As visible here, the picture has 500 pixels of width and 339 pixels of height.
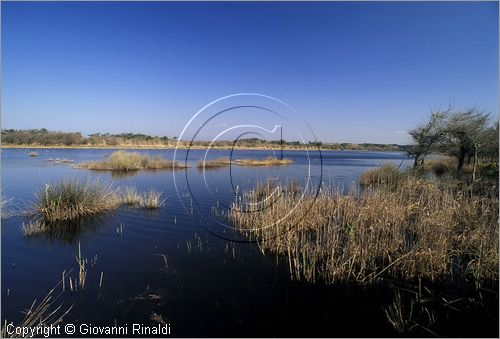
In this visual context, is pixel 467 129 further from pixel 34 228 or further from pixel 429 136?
pixel 34 228

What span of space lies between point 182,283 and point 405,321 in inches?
166

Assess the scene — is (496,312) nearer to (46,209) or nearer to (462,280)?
(462,280)

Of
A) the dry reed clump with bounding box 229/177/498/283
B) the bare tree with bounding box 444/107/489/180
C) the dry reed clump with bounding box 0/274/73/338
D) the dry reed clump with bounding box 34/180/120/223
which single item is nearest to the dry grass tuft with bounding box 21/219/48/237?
the dry reed clump with bounding box 34/180/120/223

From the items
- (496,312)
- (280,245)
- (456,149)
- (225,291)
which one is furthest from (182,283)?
(456,149)

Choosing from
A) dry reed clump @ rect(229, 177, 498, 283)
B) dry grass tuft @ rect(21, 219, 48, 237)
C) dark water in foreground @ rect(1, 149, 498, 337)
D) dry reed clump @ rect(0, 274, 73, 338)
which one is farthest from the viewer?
dry grass tuft @ rect(21, 219, 48, 237)

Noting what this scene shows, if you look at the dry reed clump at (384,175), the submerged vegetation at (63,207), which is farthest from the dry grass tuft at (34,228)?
the dry reed clump at (384,175)

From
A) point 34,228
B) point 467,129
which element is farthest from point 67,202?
point 467,129

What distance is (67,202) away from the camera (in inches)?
416

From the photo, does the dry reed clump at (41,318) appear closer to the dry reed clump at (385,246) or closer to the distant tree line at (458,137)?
the dry reed clump at (385,246)

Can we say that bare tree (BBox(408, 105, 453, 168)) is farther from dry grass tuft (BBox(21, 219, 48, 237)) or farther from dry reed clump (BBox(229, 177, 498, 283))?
dry grass tuft (BBox(21, 219, 48, 237))

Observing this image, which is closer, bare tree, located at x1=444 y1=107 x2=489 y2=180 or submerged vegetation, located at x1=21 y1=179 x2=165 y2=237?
submerged vegetation, located at x1=21 y1=179 x2=165 y2=237

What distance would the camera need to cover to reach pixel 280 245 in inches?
311

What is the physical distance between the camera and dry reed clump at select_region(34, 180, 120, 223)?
10172 millimetres

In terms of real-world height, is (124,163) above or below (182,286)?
above
